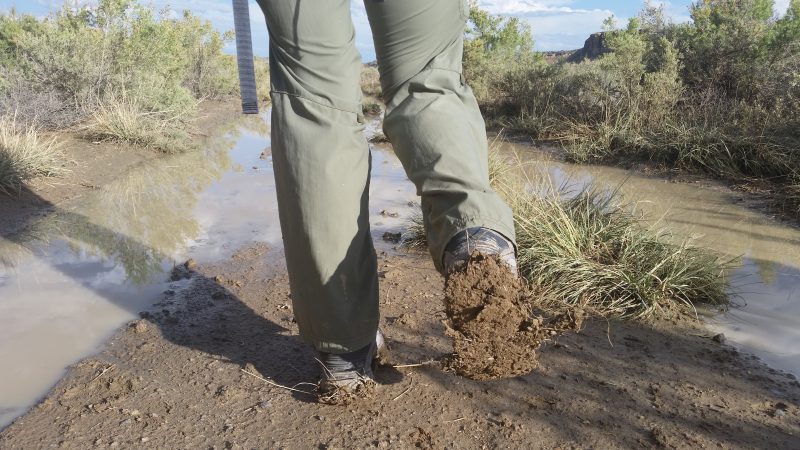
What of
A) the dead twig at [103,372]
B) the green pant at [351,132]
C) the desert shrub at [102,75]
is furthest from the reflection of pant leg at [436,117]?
the desert shrub at [102,75]

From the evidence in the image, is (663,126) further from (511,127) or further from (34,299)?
(34,299)

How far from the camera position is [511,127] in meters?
9.48

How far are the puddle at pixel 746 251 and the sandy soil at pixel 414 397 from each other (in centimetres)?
21

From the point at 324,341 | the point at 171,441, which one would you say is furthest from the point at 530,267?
the point at 171,441

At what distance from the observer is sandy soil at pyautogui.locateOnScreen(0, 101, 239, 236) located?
440 cm

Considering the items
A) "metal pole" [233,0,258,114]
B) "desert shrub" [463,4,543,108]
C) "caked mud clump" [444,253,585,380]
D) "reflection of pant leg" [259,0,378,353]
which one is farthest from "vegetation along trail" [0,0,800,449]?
"desert shrub" [463,4,543,108]

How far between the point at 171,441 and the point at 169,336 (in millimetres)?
749

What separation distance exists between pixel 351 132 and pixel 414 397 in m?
0.82

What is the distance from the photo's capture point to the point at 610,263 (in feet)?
9.72

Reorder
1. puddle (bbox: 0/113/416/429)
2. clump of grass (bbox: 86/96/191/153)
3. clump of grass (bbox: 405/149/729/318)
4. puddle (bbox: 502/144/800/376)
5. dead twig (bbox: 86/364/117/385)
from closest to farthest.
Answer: dead twig (bbox: 86/364/117/385)
puddle (bbox: 0/113/416/429)
puddle (bbox: 502/144/800/376)
clump of grass (bbox: 405/149/729/318)
clump of grass (bbox: 86/96/191/153)

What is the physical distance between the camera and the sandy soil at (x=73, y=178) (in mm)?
4402

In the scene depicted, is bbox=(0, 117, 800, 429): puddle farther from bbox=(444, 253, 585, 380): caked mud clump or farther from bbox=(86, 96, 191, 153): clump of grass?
bbox=(444, 253, 585, 380): caked mud clump

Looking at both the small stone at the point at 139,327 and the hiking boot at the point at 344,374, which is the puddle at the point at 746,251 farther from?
the small stone at the point at 139,327

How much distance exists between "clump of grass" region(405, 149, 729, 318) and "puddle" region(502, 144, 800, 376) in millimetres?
153
